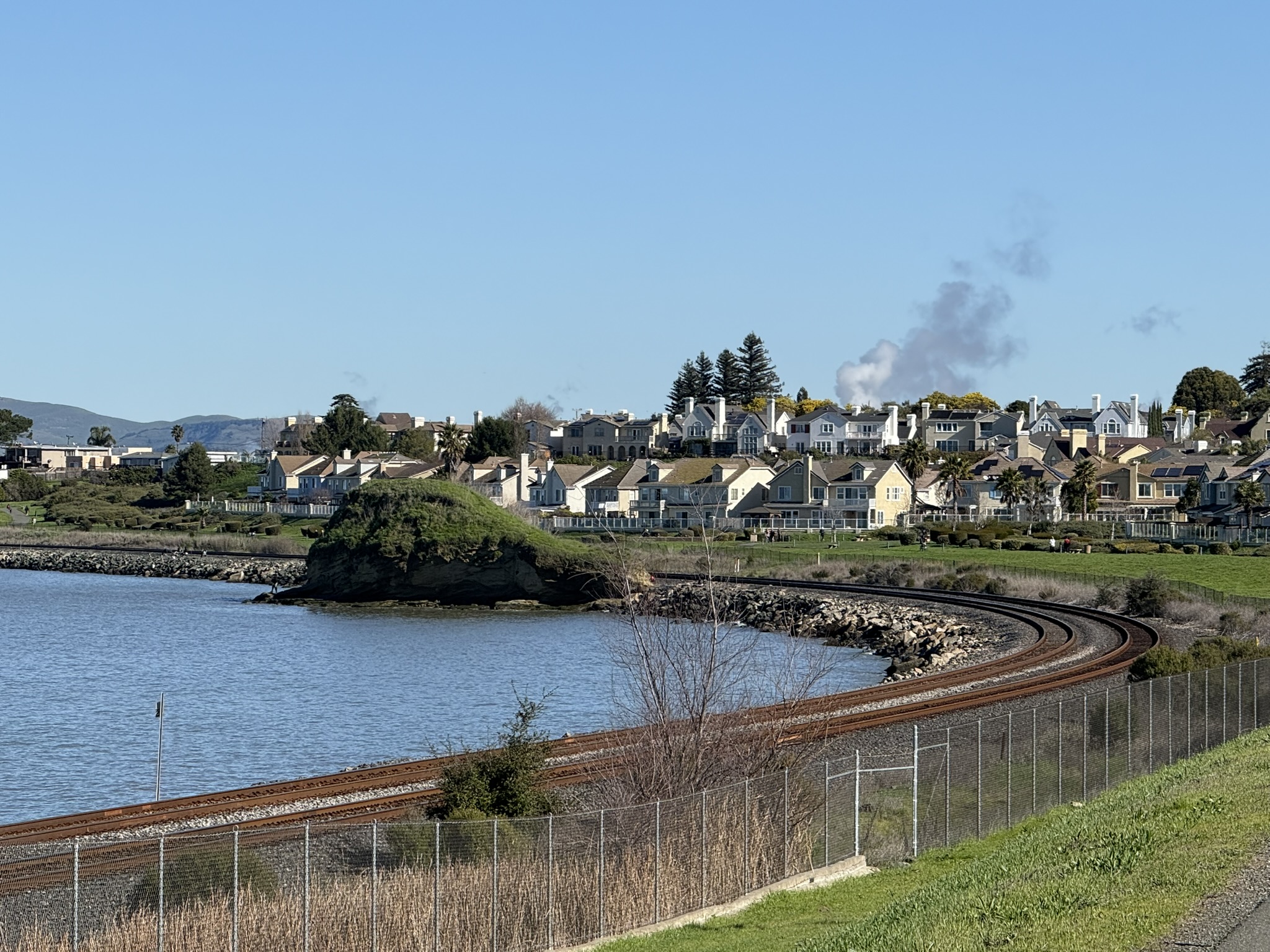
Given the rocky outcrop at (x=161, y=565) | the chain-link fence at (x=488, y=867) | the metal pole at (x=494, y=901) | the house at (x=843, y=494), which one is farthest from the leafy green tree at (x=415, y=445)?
the metal pole at (x=494, y=901)

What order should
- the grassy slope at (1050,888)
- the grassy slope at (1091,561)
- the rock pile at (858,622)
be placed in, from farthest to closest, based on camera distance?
1. the grassy slope at (1091,561)
2. the rock pile at (858,622)
3. the grassy slope at (1050,888)

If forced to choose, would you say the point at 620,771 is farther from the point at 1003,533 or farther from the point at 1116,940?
the point at 1003,533

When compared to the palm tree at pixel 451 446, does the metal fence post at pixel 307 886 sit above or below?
below

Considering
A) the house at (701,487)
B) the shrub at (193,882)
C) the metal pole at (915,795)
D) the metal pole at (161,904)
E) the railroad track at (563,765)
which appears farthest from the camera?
the house at (701,487)

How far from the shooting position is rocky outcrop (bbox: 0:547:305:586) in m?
108

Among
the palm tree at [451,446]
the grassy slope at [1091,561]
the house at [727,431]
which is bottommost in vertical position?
the grassy slope at [1091,561]

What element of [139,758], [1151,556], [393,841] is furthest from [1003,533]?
[393,841]

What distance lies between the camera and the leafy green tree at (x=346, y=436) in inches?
7485

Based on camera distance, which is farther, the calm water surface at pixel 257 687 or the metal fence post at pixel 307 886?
the calm water surface at pixel 257 687

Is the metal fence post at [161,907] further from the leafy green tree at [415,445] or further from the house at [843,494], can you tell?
the leafy green tree at [415,445]

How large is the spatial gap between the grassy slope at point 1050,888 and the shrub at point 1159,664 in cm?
1483

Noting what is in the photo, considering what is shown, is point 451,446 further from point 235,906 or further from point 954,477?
point 235,906

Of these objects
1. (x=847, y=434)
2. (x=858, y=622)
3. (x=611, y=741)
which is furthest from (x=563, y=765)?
(x=847, y=434)

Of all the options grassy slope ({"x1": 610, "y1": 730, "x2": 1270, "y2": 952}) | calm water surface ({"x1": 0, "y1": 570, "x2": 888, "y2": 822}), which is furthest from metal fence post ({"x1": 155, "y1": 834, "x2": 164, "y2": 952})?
calm water surface ({"x1": 0, "y1": 570, "x2": 888, "y2": 822})
